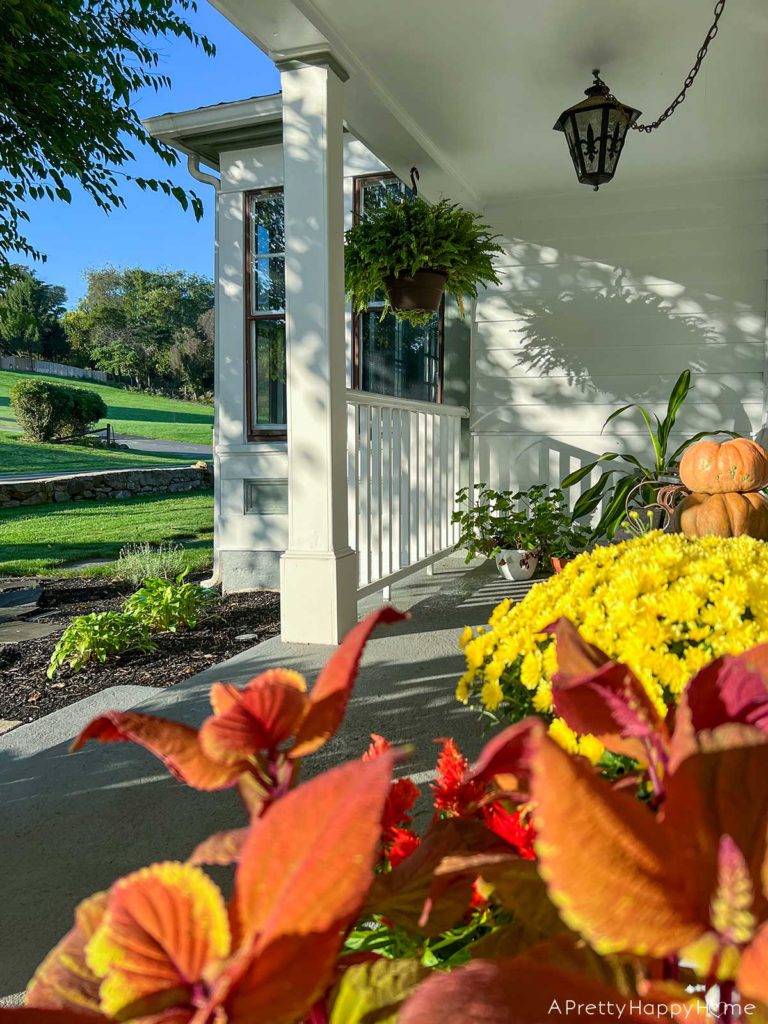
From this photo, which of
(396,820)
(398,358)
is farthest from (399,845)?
(398,358)

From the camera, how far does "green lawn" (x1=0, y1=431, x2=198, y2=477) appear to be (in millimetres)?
17175

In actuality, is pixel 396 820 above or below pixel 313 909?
below

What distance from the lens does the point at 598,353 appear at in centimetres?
511

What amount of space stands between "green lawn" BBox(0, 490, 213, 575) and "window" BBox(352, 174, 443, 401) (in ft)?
10.8

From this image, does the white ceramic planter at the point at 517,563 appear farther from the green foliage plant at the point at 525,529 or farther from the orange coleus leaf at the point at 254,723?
the orange coleus leaf at the point at 254,723

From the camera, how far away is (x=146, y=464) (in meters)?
19.2

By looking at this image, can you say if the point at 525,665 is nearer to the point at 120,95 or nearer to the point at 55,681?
the point at 55,681

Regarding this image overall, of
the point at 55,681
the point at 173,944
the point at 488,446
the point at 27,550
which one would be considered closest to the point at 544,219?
the point at 488,446

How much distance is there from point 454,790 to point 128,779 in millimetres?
1788

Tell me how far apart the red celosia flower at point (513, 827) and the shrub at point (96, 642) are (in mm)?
3205

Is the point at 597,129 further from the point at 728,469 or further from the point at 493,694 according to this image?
the point at 493,694

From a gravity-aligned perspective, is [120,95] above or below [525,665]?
above

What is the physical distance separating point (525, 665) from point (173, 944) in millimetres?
595

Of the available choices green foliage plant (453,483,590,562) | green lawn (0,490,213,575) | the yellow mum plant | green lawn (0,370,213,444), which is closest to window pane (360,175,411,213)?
green foliage plant (453,483,590,562)
